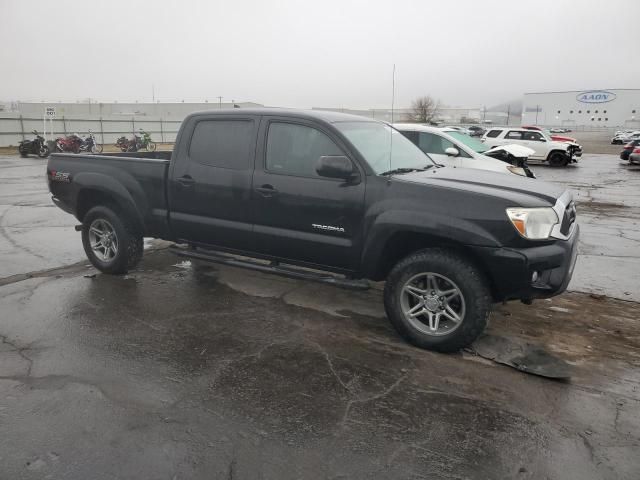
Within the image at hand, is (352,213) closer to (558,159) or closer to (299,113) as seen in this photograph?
(299,113)

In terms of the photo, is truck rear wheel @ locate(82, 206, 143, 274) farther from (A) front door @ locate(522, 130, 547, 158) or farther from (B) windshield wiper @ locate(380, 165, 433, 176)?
(A) front door @ locate(522, 130, 547, 158)

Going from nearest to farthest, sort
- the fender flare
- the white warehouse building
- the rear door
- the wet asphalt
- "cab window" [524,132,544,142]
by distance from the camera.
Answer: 1. the wet asphalt
2. the rear door
3. the fender flare
4. "cab window" [524,132,544,142]
5. the white warehouse building

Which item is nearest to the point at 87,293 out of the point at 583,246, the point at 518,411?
the point at 518,411

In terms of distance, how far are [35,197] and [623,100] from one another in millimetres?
119463

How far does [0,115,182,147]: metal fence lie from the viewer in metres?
30.1

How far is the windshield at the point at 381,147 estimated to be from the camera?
15.1 feet

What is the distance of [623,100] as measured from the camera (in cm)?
10506

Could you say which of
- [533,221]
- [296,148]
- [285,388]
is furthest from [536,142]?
[285,388]

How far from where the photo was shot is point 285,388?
3600mm

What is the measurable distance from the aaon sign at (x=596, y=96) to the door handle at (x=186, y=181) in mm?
121956

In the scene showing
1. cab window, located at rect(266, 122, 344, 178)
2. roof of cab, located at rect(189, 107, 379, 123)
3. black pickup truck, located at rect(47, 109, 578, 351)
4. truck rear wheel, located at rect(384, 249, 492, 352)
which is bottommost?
truck rear wheel, located at rect(384, 249, 492, 352)

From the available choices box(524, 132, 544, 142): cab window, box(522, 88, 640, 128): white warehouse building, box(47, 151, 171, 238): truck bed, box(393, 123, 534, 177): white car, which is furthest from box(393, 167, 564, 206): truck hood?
box(522, 88, 640, 128): white warehouse building

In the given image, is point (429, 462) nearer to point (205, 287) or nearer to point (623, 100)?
point (205, 287)

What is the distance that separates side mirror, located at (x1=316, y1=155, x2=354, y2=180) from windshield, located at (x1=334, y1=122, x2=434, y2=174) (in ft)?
0.86
